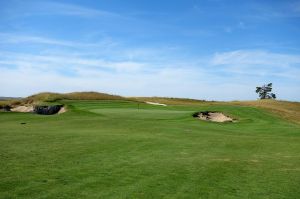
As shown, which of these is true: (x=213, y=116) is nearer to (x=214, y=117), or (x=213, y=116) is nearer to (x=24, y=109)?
(x=214, y=117)

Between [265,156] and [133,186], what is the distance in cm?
973

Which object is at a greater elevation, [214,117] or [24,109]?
[24,109]

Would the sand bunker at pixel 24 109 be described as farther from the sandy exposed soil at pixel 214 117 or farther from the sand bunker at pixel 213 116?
the sandy exposed soil at pixel 214 117

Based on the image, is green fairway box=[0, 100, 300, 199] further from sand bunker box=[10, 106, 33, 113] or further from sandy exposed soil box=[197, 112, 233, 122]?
sand bunker box=[10, 106, 33, 113]

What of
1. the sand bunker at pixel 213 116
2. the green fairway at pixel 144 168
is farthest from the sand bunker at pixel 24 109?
the green fairway at pixel 144 168

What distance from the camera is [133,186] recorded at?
475 inches

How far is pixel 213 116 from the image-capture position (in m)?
50.4

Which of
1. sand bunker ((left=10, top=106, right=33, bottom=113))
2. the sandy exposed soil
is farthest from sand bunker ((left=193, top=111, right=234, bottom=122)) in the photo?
sand bunker ((left=10, top=106, right=33, bottom=113))

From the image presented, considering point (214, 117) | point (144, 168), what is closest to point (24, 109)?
point (214, 117)

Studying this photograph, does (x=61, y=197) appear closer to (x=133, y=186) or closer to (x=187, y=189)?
(x=133, y=186)

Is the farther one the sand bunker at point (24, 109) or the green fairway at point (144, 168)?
the sand bunker at point (24, 109)

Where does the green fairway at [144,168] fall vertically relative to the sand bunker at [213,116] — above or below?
below

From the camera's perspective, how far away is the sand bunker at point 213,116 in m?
48.8

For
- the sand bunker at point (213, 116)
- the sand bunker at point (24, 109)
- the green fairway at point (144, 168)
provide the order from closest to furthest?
the green fairway at point (144, 168), the sand bunker at point (213, 116), the sand bunker at point (24, 109)
